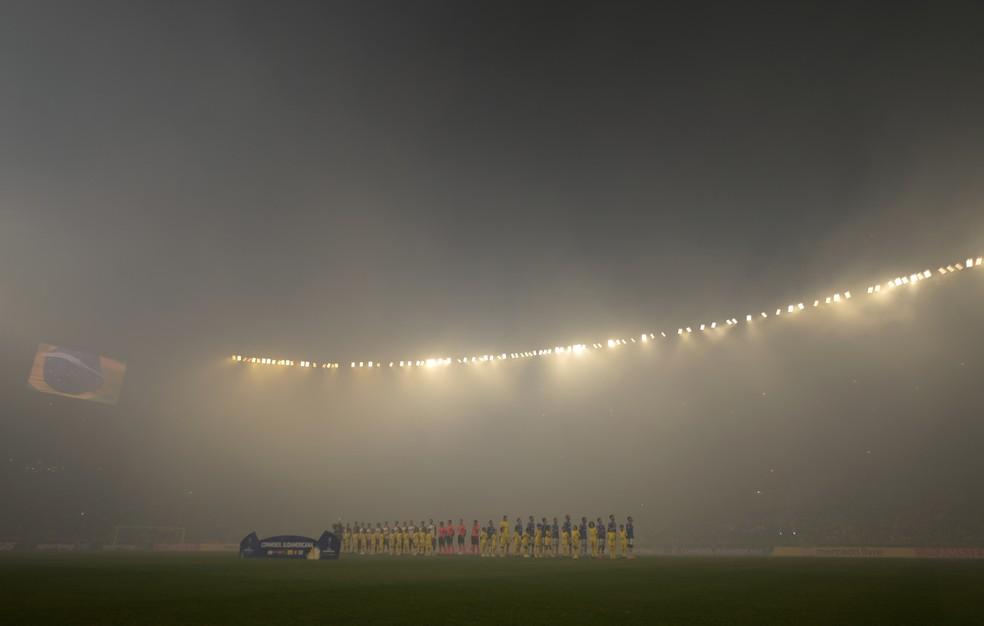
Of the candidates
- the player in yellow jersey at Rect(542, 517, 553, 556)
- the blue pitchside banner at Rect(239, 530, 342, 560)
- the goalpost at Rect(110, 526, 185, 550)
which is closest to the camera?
the blue pitchside banner at Rect(239, 530, 342, 560)

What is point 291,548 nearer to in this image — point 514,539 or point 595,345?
point 514,539

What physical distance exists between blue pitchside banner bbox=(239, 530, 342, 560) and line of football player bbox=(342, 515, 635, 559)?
154 inches

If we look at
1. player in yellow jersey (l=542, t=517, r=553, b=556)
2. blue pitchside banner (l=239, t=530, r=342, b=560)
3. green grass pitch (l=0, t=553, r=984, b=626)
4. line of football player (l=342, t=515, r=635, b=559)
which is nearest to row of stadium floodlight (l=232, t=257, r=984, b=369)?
line of football player (l=342, t=515, r=635, b=559)

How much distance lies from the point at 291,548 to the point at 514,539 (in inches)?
379

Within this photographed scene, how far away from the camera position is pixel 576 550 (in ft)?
83.2

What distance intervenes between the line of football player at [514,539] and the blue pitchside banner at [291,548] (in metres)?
3.91

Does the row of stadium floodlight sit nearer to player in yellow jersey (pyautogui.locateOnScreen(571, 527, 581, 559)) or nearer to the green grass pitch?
player in yellow jersey (pyautogui.locateOnScreen(571, 527, 581, 559))

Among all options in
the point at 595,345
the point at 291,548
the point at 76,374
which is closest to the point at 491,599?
the point at 291,548

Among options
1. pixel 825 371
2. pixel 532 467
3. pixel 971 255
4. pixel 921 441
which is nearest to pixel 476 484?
pixel 532 467

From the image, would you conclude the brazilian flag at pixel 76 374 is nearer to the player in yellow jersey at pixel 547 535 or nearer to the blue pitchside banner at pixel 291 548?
the blue pitchside banner at pixel 291 548

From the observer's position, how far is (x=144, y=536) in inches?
1512

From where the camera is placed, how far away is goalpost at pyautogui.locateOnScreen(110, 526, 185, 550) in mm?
37172

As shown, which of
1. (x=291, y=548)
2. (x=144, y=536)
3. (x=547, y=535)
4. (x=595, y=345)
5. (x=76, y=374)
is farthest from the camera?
(x=595, y=345)

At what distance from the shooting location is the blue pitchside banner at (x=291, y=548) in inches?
942
